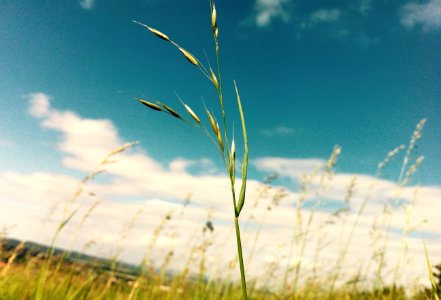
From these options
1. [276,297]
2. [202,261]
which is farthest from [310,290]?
[202,261]

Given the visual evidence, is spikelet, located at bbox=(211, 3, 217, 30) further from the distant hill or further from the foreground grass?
the distant hill

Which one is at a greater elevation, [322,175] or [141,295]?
[322,175]

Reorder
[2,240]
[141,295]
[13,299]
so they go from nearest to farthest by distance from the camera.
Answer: [13,299] < [2,240] < [141,295]

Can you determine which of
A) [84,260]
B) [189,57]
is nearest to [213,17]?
[189,57]

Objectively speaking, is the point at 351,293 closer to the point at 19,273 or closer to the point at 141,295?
the point at 141,295

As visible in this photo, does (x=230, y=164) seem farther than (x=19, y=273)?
No

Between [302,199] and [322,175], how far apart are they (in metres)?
0.37

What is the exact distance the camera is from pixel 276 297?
3602 mm

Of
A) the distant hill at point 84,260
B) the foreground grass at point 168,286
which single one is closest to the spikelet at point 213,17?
the foreground grass at point 168,286

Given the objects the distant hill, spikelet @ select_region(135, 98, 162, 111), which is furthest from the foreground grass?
spikelet @ select_region(135, 98, 162, 111)

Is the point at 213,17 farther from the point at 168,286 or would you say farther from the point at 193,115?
the point at 168,286

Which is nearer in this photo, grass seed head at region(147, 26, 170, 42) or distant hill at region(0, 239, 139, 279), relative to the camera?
grass seed head at region(147, 26, 170, 42)

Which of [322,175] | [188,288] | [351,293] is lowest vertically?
[188,288]

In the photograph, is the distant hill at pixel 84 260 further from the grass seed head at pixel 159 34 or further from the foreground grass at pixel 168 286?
the grass seed head at pixel 159 34
